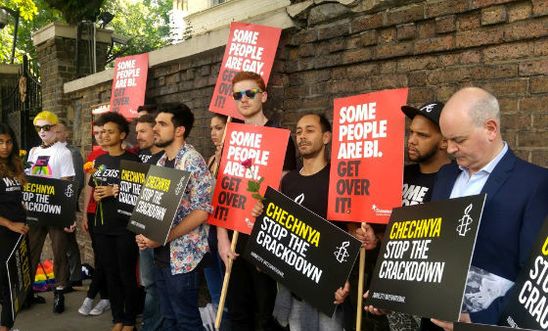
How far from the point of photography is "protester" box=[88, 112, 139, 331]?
4269 millimetres

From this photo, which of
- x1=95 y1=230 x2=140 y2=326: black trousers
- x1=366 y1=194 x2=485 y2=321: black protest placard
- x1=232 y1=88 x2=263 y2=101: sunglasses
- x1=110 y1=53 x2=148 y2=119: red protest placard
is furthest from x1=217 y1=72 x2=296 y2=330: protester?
x1=110 y1=53 x2=148 y2=119: red protest placard

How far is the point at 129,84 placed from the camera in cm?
606

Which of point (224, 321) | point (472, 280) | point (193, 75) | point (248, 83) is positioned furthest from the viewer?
point (193, 75)

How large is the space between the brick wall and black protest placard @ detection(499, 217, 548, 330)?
111 centimetres

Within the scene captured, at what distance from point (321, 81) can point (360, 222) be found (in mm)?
1436

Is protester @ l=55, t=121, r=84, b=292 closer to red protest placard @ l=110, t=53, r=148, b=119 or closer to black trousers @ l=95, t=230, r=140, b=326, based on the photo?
red protest placard @ l=110, t=53, r=148, b=119

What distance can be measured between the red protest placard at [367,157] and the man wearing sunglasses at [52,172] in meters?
3.51

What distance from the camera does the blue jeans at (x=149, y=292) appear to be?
3.99 metres

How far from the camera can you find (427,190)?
270cm

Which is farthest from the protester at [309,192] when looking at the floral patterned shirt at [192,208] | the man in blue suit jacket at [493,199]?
the man in blue suit jacket at [493,199]

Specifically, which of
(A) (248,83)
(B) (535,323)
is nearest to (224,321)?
(A) (248,83)

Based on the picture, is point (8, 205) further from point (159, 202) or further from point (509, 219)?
point (509, 219)

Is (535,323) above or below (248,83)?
below

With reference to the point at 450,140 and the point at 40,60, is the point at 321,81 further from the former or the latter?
the point at 40,60
